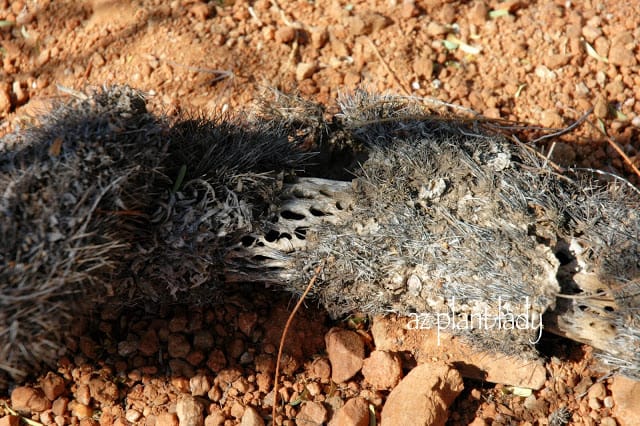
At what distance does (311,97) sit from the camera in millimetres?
3463

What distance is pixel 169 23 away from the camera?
12.3 ft

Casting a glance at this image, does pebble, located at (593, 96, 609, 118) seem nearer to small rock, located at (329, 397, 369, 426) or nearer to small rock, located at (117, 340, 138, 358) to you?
small rock, located at (329, 397, 369, 426)

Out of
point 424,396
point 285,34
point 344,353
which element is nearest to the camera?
point 424,396

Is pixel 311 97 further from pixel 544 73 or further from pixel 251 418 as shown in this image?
pixel 251 418

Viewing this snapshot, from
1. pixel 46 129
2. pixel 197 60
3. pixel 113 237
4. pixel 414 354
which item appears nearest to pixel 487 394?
pixel 414 354

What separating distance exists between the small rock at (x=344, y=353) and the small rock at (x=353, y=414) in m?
0.14

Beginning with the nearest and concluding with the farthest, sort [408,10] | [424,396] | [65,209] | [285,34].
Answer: [65,209]
[424,396]
[285,34]
[408,10]

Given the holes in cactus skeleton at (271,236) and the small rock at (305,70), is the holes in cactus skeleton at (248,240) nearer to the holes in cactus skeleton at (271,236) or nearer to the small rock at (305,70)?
the holes in cactus skeleton at (271,236)

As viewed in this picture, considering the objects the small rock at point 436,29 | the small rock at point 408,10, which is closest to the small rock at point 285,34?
the small rock at point 408,10

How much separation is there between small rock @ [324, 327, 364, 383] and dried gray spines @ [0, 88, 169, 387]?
1.05m

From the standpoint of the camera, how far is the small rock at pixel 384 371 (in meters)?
2.61

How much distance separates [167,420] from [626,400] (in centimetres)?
201

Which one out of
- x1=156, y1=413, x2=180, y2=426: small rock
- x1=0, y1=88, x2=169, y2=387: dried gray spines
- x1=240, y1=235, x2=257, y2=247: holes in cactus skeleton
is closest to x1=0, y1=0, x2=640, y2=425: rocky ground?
x1=156, y1=413, x2=180, y2=426: small rock

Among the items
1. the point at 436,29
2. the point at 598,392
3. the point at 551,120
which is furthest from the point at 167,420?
the point at 436,29
